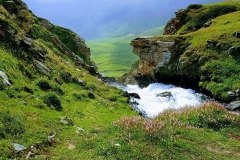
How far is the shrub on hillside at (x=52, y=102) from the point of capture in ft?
61.4

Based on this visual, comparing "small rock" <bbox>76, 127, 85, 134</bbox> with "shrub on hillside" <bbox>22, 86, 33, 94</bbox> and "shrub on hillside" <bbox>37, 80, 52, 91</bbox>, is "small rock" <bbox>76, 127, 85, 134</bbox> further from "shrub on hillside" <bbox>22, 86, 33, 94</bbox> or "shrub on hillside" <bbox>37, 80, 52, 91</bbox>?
"shrub on hillside" <bbox>37, 80, 52, 91</bbox>

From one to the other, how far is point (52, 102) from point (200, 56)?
102 feet

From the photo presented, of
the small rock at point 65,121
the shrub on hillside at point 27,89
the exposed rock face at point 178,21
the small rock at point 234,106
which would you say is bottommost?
the small rock at point 234,106

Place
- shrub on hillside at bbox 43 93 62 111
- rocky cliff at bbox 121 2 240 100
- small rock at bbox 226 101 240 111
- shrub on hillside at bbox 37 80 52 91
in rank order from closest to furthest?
shrub on hillside at bbox 43 93 62 111
shrub on hillside at bbox 37 80 52 91
small rock at bbox 226 101 240 111
rocky cliff at bbox 121 2 240 100

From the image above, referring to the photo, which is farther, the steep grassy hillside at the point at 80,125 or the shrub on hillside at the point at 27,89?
the shrub on hillside at the point at 27,89

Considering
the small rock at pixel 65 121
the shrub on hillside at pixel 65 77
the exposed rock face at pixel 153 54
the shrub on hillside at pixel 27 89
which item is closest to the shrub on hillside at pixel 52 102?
the shrub on hillside at pixel 27 89

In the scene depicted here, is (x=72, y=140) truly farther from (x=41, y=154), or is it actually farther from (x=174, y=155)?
(x=174, y=155)

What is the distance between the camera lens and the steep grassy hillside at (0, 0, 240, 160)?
40.2 feet

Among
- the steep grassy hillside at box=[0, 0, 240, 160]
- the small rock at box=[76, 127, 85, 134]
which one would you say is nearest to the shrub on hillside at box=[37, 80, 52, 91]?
the steep grassy hillside at box=[0, 0, 240, 160]

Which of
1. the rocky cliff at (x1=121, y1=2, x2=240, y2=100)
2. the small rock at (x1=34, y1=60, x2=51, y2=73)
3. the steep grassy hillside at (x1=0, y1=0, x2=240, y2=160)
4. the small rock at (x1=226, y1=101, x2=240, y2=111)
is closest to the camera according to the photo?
the steep grassy hillside at (x1=0, y1=0, x2=240, y2=160)

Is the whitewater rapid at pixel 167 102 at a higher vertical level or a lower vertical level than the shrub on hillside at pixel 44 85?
lower

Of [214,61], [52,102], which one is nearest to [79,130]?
[52,102]

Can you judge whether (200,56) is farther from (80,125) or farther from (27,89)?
(27,89)

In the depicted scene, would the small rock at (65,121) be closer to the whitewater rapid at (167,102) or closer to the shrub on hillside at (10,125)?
the shrub on hillside at (10,125)
